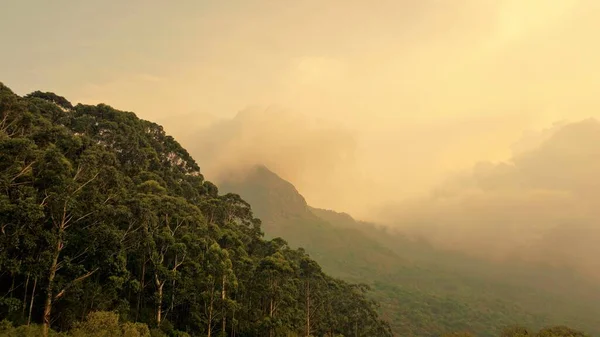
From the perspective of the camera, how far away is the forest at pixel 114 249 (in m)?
31.3

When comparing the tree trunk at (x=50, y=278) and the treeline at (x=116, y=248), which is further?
the tree trunk at (x=50, y=278)

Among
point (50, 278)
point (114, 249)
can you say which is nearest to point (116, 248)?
point (114, 249)

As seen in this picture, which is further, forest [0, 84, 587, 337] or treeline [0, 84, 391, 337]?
treeline [0, 84, 391, 337]

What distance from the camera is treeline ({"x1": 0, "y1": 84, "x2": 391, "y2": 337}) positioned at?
31.5m

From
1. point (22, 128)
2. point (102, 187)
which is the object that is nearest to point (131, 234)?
point (102, 187)

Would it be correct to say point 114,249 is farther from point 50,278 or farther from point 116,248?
point 50,278

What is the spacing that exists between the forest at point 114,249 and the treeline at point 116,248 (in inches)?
5.6

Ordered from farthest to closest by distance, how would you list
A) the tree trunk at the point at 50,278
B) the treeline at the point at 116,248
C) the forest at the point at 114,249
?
1. the tree trunk at the point at 50,278
2. the treeline at the point at 116,248
3. the forest at the point at 114,249

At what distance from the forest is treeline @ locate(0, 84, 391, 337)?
5.6 inches

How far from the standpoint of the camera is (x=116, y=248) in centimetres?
3597

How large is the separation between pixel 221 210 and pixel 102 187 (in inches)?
1250

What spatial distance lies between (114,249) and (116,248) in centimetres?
26

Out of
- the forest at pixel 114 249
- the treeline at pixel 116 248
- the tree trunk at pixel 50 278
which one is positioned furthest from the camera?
the tree trunk at pixel 50 278

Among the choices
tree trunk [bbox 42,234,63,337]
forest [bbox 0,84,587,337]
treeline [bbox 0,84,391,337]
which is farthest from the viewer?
tree trunk [bbox 42,234,63,337]
